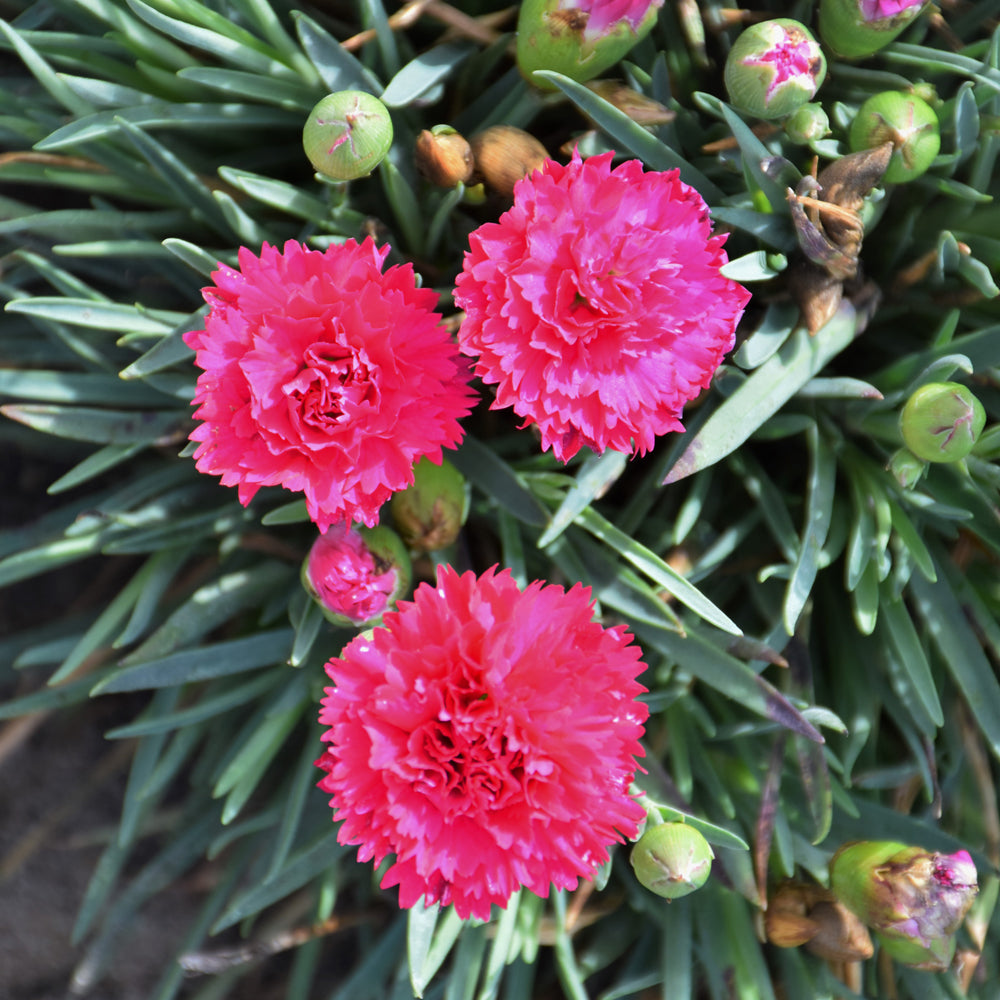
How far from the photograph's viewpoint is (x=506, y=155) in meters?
1.06

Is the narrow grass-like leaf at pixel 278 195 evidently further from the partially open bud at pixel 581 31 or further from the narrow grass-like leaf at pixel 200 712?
the narrow grass-like leaf at pixel 200 712

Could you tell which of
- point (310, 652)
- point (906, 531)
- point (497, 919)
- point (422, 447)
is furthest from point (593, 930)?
point (422, 447)

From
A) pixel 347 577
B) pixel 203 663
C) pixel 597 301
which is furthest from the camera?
pixel 203 663

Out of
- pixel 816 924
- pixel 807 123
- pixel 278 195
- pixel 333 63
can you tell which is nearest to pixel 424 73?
pixel 333 63

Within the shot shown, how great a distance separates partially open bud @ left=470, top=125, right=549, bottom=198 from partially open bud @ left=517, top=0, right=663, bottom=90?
0.26 ft

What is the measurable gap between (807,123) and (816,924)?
0.97 m

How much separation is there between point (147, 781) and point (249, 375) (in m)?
0.76

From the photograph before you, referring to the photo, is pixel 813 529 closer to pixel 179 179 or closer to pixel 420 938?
pixel 420 938

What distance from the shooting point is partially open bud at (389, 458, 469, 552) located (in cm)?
106

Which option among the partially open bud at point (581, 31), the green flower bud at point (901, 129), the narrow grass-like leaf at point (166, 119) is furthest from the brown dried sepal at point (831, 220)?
the narrow grass-like leaf at point (166, 119)

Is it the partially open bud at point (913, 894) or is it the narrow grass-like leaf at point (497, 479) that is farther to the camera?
the narrow grass-like leaf at point (497, 479)

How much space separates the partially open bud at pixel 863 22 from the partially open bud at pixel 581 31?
21cm

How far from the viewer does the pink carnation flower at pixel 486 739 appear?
87cm

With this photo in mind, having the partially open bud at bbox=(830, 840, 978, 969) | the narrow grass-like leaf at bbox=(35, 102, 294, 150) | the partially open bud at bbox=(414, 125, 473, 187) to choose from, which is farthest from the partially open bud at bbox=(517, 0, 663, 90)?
the partially open bud at bbox=(830, 840, 978, 969)
